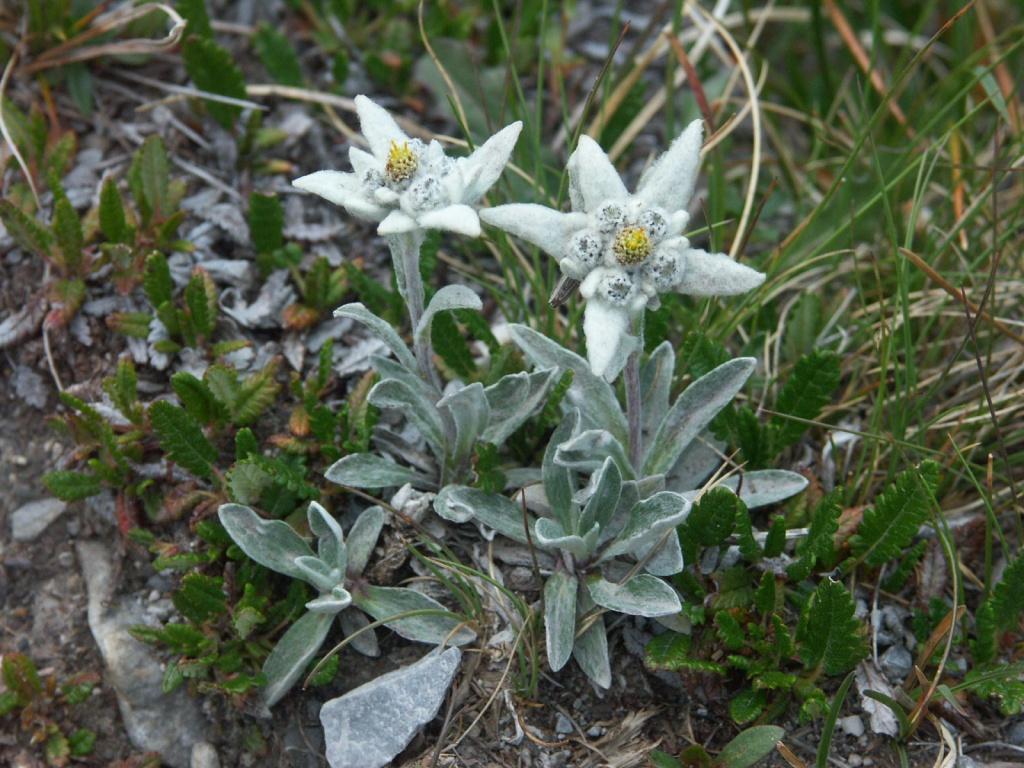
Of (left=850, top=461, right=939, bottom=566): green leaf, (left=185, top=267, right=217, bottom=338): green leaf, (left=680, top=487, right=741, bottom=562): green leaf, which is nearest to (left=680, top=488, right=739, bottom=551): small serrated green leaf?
(left=680, top=487, right=741, bottom=562): green leaf

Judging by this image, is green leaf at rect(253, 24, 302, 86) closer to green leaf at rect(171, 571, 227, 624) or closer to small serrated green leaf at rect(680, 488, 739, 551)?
green leaf at rect(171, 571, 227, 624)

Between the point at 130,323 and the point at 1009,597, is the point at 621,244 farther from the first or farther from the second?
the point at 130,323

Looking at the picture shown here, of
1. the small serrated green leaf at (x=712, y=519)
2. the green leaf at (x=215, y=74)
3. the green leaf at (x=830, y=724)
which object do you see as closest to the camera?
the green leaf at (x=830, y=724)

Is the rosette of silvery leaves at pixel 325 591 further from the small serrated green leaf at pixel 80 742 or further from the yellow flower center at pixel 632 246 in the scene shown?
the yellow flower center at pixel 632 246

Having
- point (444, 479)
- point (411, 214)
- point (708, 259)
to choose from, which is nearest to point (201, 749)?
point (444, 479)

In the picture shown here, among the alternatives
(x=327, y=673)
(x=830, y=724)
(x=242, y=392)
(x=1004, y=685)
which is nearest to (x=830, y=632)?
(x=830, y=724)

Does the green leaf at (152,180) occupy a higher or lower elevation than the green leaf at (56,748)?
higher

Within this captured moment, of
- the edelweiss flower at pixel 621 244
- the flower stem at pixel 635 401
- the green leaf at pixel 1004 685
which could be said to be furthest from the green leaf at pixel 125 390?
the green leaf at pixel 1004 685
